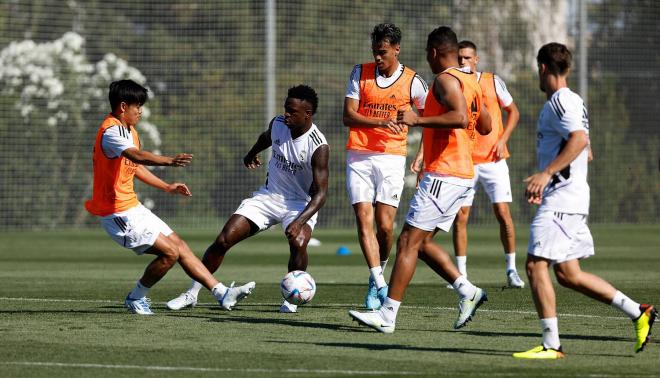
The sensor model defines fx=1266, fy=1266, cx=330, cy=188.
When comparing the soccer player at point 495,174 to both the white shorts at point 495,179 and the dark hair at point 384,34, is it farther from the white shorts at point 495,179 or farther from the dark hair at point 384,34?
the dark hair at point 384,34

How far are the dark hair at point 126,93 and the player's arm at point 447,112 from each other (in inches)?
113

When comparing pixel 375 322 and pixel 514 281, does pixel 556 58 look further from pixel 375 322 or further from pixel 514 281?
pixel 514 281

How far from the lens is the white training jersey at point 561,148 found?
8086mm

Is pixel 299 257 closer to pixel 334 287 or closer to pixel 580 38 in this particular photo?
pixel 334 287

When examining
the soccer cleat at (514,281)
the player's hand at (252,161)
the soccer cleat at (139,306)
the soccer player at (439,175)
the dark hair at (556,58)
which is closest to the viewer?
the dark hair at (556,58)

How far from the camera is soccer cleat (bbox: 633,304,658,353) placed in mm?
8133

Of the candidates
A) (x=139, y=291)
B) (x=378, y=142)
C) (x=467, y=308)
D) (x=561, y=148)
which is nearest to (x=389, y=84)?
(x=378, y=142)

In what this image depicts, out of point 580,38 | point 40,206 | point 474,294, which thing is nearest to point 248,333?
point 474,294

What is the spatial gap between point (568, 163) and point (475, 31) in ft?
87.6

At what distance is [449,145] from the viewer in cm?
951

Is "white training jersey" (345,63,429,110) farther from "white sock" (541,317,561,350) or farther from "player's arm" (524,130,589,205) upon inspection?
"white sock" (541,317,561,350)

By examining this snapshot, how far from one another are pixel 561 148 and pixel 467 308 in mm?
1950

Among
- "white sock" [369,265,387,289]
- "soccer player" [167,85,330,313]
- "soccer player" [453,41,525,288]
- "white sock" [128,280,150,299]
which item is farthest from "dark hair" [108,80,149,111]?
"soccer player" [453,41,525,288]

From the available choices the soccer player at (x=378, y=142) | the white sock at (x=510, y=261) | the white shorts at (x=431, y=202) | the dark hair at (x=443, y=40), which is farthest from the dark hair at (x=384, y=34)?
the white sock at (x=510, y=261)
